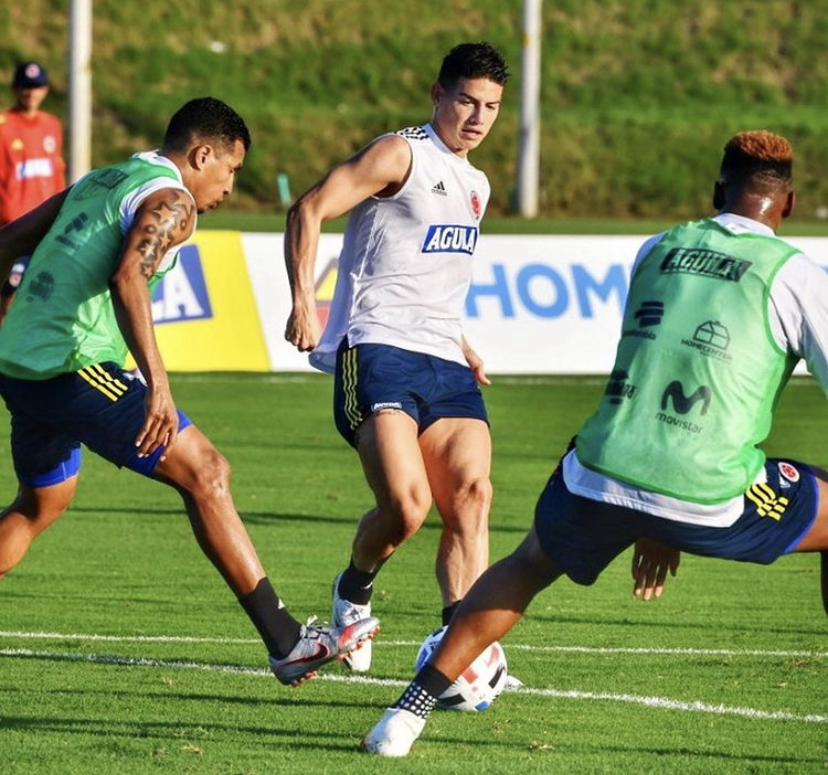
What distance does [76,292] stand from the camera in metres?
7.48

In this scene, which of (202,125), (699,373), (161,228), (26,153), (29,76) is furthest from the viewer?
(26,153)

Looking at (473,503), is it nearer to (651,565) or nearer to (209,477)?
(209,477)

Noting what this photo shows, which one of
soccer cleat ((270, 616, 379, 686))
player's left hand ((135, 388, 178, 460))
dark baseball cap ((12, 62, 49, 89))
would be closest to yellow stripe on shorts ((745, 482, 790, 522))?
soccer cleat ((270, 616, 379, 686))

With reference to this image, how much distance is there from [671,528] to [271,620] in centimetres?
173

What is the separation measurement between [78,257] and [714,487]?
2562mm

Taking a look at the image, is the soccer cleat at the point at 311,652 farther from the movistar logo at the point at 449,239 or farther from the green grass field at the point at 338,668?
the movistar logo at the point at 449,239

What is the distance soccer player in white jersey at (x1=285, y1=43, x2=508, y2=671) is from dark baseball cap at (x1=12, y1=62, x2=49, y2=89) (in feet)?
34.3

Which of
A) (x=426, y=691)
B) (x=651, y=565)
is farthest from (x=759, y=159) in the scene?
(x=426, y=691)

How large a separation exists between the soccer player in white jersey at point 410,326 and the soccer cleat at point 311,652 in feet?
1.90

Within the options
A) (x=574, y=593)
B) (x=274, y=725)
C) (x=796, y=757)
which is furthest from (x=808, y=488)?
(x=574, y=593)

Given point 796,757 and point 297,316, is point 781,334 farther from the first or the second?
point 297,316

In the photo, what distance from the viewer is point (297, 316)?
25.3ft

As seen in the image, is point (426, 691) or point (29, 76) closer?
point (426, 691)

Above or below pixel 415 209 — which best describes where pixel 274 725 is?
below
